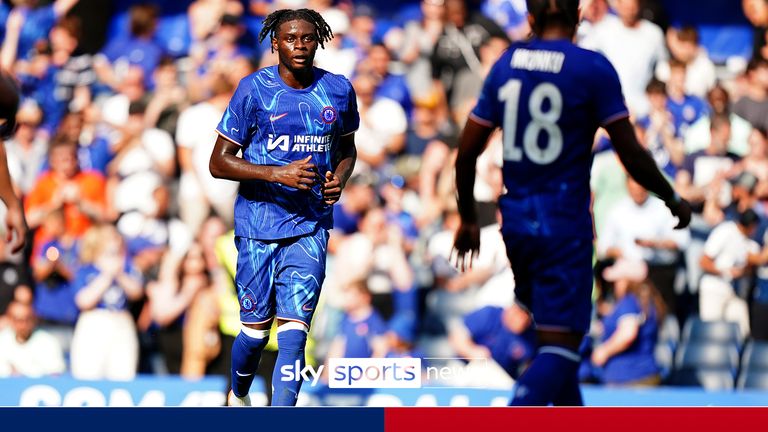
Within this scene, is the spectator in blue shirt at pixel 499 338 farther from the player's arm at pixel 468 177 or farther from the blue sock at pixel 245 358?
the player's arm at pixel 468 177

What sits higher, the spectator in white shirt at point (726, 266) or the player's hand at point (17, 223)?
the player's hand at point (17, 223)

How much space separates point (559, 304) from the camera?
6.17 metres

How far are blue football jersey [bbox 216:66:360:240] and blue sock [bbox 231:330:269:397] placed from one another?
0.51 m

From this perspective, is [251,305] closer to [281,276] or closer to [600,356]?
[281,276]

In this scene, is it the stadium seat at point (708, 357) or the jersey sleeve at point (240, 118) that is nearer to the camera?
the jersey sleeve at point (240, 118)

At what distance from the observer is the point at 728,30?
39.6ft

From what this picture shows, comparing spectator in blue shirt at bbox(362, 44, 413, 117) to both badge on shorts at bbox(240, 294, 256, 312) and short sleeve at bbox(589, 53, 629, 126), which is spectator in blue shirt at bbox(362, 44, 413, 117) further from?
short sleeve at bbox(589, 53, 629, 126)

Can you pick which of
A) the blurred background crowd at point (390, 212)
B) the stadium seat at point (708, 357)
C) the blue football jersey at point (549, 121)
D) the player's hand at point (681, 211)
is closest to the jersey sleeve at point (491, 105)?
the blue football jersey at point (549, 121)

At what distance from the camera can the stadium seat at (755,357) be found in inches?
379

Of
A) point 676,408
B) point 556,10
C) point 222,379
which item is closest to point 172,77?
point 222,379

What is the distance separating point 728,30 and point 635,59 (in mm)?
1790

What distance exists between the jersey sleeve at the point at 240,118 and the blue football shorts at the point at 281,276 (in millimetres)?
517

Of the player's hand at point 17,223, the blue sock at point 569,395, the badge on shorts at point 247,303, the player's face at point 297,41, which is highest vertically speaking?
the player's face at point 297,41

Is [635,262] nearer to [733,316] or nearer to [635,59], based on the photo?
[733,316]
